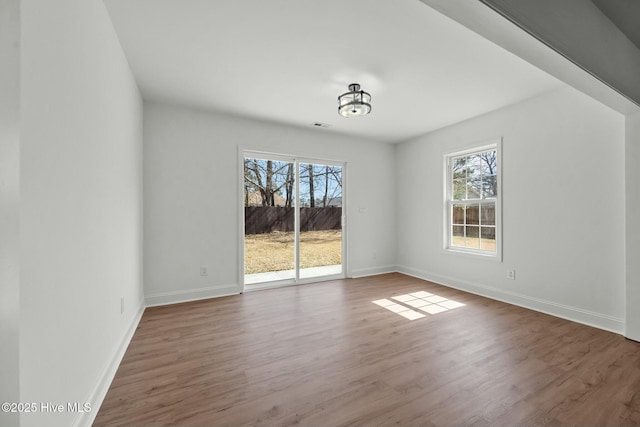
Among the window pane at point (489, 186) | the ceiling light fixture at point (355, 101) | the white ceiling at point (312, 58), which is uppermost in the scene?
the white ceiling at point (312, 58)

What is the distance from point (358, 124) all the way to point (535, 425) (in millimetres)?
3965

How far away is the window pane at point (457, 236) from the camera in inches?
174

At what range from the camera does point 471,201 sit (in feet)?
13.9

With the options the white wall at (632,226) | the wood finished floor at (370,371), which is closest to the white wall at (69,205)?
the wood finished floor at (370,371)

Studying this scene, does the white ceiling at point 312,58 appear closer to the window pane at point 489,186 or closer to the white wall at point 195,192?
the white wall at point 195,192

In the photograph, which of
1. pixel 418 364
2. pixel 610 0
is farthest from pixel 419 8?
pixel 418 364

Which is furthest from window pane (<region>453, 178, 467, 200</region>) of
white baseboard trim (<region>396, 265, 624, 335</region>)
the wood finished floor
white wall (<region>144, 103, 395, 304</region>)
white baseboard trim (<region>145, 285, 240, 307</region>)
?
white baseboard trim (<region>145, 285, 240, 307</region>)

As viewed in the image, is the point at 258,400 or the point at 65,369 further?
the point at 258,400

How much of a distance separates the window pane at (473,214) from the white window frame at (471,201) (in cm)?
9

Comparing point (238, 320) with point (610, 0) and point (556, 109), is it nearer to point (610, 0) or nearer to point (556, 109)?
point (610, 0)

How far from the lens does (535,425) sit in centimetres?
153

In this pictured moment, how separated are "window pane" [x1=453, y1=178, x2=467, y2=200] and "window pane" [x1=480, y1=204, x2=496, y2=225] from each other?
1.26ft

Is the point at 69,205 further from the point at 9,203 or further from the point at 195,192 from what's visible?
the point at 195,192

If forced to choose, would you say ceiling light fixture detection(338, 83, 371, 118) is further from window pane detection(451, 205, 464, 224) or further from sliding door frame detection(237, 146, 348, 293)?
window pane detection(451, 205, 464, 224)
